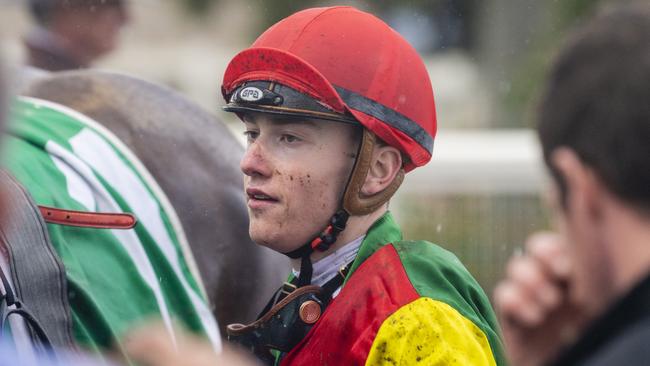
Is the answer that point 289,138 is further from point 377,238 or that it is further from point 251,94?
point 377,238

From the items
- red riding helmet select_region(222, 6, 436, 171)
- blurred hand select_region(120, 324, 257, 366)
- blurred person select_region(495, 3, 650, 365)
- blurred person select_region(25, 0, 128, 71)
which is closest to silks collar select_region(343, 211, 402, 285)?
red riding helmet select_region(222, 6, 436, 171)

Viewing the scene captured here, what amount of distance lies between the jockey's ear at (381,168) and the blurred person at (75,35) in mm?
2388

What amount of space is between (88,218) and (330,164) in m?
0.70

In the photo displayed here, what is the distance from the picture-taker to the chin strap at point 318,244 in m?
2.33

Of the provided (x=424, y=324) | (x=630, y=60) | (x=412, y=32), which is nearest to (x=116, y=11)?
(x=424, y=324)

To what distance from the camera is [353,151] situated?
7.73 ft

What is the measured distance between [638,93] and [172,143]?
7.18ft

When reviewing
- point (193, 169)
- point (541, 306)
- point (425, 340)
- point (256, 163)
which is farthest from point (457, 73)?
point (541, 306)

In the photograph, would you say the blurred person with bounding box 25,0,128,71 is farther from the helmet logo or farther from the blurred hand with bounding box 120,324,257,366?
the blurred hand with bounding box 120,324,257,366

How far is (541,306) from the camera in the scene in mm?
1354

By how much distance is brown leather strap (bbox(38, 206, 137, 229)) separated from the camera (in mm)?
2656

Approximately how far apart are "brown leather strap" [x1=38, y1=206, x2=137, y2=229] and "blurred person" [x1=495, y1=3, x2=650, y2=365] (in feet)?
4.96

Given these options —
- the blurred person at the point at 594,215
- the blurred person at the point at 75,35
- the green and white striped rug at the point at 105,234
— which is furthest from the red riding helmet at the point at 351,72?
the blurred person at the point at 75,35

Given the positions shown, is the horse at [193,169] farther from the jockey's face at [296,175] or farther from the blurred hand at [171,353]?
the blurred hand at [171,353]
